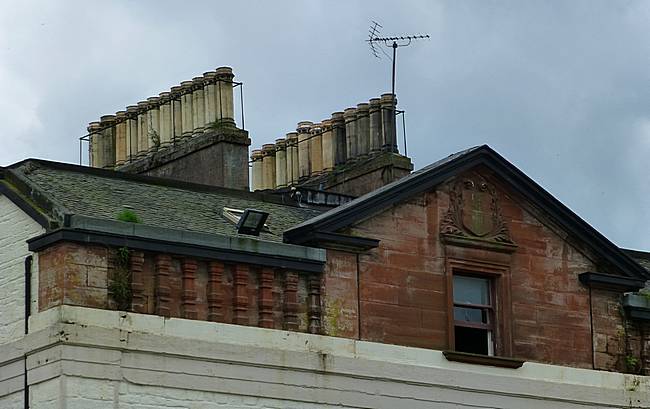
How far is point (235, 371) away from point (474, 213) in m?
5.95

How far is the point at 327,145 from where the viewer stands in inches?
1521

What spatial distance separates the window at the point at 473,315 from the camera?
32.2 meters

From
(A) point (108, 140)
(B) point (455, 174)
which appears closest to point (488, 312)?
(B) point (455, 174)

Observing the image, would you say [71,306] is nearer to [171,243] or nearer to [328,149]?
[171,243]

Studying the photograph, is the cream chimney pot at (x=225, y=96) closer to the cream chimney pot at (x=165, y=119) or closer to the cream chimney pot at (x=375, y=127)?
the cream chimney pot at (x=165, y=119)

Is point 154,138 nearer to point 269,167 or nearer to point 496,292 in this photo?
point 269,167

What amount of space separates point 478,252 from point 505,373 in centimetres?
214

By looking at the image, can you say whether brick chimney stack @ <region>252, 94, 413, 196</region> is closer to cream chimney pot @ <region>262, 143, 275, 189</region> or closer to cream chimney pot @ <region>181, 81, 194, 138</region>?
cream chimney pot @ <region>262, 143, 275, 189</region>

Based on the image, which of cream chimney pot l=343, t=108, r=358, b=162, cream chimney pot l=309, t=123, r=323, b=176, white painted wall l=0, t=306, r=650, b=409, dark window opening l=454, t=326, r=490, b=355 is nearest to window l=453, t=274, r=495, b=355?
dark window opening l=454, t=326, r=490, b=355

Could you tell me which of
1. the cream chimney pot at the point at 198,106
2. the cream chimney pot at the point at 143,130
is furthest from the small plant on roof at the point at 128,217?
the cream chimney pot at the point at 143,130

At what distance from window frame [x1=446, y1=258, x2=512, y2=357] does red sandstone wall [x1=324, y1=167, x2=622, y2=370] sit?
0.08 meters

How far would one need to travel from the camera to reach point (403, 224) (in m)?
31.9

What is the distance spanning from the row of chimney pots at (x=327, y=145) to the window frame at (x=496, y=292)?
551cm

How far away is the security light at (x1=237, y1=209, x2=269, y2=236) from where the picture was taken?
30.3 metres
